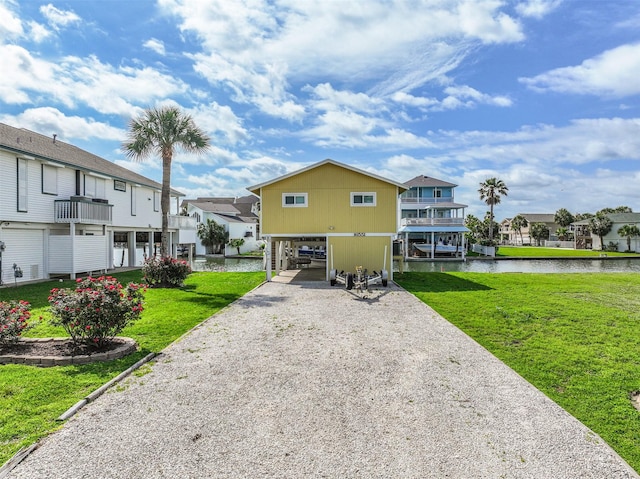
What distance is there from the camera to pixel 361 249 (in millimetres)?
19812

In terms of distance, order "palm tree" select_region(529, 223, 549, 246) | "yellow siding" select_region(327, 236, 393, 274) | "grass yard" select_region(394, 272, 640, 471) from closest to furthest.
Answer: "grass yard" select_region(394, 272, 640, 471)
"yellow siding" select_region(327, 236, 393, 274)
"palm tree" select_region(529, 223, 549, 246)

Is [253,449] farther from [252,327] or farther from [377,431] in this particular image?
[252,327]

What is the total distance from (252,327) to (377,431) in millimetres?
5773

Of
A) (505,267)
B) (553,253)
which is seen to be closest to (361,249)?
(505,267)

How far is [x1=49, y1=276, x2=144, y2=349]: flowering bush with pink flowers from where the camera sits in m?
7.05

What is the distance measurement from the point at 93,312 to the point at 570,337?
1060 cm

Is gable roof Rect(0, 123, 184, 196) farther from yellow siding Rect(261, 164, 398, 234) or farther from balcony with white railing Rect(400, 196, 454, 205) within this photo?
balcony with white railing Rect(400, 196, 454, 205)

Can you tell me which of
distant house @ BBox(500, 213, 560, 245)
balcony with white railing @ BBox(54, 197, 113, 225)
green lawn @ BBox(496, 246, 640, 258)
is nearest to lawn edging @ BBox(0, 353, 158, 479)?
balcony with white railing @ BBox(54, 197, 113, 225)

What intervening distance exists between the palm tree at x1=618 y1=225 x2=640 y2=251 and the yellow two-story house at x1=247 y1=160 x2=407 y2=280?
5254 cm

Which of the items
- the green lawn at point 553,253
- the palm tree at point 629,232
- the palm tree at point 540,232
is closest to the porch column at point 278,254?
the green lawn at point 553,253

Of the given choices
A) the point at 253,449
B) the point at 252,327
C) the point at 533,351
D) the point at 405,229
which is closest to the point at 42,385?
the point at 253,449

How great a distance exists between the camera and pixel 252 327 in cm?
977

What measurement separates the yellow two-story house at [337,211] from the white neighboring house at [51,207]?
9.73 metres

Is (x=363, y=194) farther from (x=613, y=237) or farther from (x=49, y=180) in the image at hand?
(x=613, y=237)
